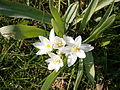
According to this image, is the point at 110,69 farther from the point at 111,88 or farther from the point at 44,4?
the point at 44,4

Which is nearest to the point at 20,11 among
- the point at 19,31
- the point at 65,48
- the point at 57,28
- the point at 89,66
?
the point at 19,31

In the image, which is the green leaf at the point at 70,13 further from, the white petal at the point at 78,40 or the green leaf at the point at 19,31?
the white petal at the point at 78,40

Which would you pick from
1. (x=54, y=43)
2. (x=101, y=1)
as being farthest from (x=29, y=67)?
(x=101, y=1)

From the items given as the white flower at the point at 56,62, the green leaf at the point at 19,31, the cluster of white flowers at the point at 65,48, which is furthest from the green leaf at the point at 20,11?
the white flower at the point at 56,62

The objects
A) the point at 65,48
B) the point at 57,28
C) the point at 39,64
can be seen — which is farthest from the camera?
the point at 39,64

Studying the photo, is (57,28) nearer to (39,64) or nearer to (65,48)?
(65,48)

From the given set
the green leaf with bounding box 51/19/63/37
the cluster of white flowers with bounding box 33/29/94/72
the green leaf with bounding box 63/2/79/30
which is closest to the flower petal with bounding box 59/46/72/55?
the cluster of white flowers with bounding box 33/29/94/72

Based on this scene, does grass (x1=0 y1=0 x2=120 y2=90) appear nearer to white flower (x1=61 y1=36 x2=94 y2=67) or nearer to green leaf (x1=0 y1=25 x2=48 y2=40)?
green leaf (x1=0 y1=25 x2=48 y2=40)
